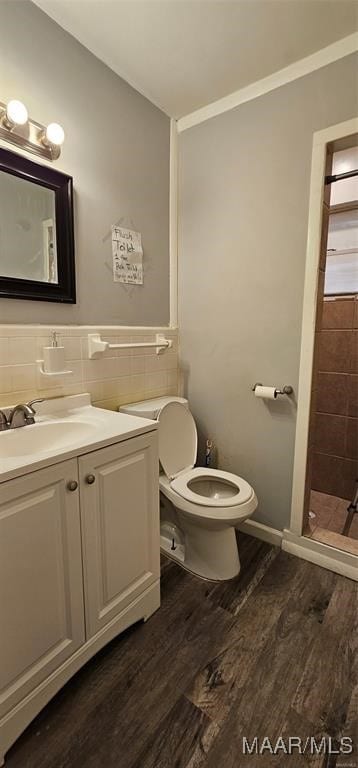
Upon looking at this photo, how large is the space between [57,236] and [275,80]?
1.25 metres

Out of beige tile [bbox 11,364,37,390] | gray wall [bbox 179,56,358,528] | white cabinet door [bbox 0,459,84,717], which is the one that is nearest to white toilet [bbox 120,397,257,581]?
gray wall [bbox 179,56,358,528]

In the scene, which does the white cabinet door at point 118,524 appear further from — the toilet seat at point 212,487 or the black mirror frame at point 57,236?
the black mirror frame at point 57,236

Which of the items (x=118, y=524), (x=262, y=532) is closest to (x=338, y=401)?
(x=262, y=532)

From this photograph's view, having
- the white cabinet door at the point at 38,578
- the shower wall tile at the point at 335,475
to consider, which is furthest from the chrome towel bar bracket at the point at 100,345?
the shower wall tile at the point at 335,475

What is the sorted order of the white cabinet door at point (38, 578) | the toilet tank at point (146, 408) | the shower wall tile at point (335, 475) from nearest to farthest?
the white cabinet door at point (38, 578) → the toilet tank at point (146, 408) → the shower wall tile at point (335, 475)

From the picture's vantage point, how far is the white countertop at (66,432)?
1.02 m

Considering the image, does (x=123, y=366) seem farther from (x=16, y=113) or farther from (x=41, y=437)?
(x=16, y=113)

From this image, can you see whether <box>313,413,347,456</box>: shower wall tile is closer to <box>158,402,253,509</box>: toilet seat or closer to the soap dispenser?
<box>158,402,253,509</box>: toilet seat

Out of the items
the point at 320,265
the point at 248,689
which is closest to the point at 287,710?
the point at 248,689

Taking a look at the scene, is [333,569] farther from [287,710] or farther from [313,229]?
[313,229]

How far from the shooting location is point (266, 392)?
170cm

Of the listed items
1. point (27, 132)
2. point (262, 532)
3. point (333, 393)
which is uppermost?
point (27, 132)

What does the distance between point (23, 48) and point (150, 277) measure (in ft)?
3.31

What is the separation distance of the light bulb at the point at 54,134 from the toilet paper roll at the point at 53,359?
2.63 feet
